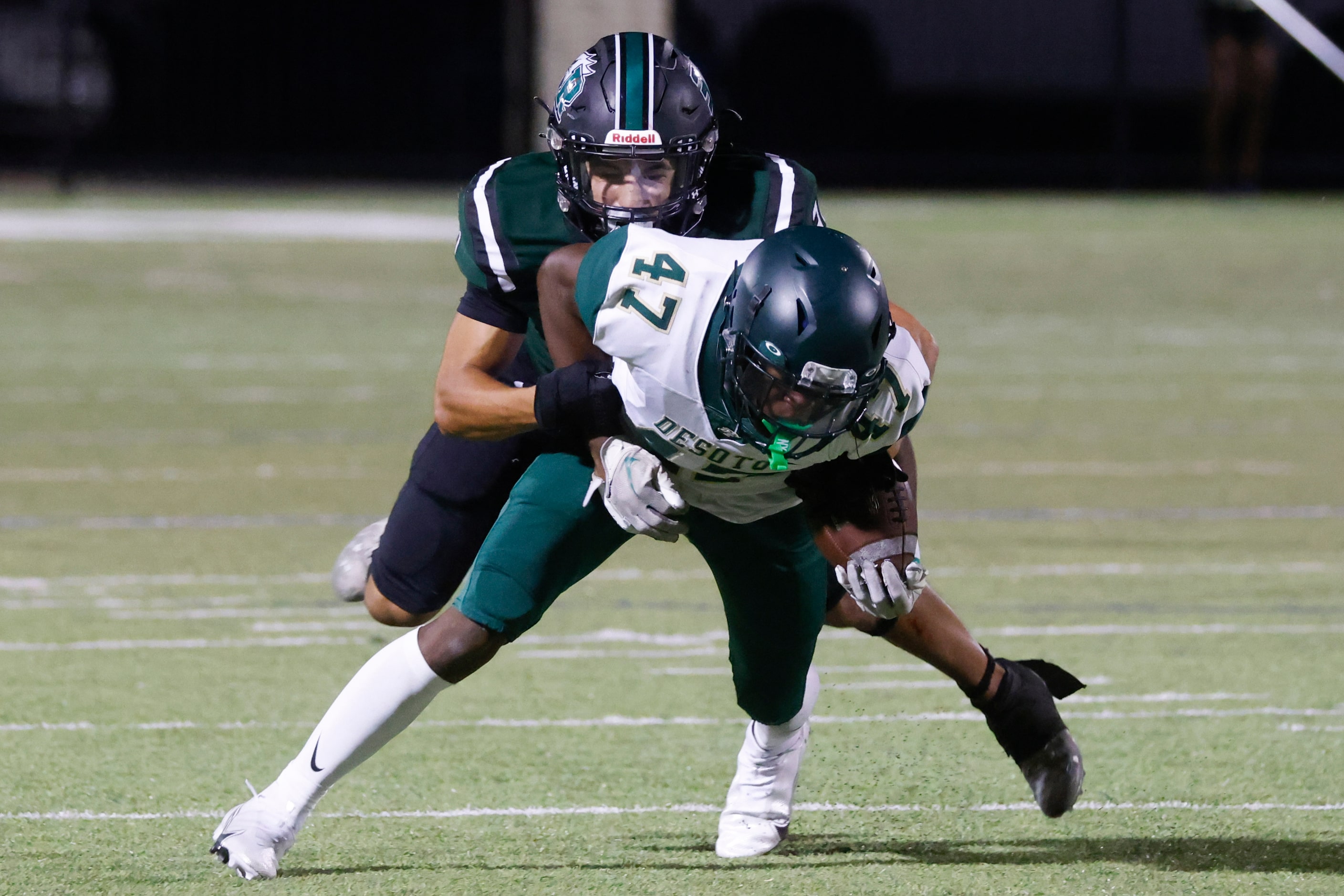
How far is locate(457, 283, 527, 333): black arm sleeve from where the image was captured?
4227mm

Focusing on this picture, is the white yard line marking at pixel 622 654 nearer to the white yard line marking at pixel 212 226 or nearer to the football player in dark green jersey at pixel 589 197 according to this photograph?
the football player in dark green jersey at pixel 589 197

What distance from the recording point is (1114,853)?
156 inches

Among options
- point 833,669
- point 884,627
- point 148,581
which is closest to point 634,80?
point 884,627

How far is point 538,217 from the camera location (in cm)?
408

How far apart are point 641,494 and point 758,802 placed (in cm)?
85

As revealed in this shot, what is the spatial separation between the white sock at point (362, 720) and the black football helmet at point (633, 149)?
0.93 m

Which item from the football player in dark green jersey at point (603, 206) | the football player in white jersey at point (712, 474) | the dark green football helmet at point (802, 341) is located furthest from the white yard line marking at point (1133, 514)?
the dark green football helmet at point (802, 341)

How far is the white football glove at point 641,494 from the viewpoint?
349 cm

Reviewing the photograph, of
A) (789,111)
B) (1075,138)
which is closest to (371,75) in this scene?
(789,111)

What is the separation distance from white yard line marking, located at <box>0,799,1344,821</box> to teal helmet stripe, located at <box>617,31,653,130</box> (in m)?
1.38

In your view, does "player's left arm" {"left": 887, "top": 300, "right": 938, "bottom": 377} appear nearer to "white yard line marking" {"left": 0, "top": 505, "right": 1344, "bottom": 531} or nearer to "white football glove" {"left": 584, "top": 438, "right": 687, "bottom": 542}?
"white football glove" {"left": 584, "top": 438, "right": 687, "bottom": 542}

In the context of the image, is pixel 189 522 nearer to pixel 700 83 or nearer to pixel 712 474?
pixel 700 83

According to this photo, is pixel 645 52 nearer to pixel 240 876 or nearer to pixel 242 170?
pixel 240 876

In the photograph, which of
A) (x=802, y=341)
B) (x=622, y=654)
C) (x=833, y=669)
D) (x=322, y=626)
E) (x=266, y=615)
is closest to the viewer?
(x=802, y=341)
